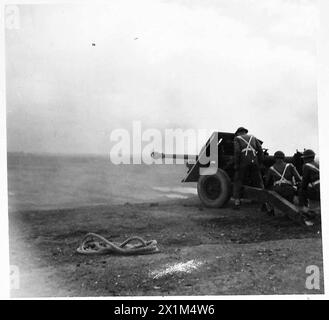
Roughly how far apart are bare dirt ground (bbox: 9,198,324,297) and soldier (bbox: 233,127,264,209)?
23 centimetres

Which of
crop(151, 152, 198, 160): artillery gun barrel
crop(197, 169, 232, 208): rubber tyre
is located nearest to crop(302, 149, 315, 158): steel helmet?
crop(197, 169, 232, 208): rubber tyre

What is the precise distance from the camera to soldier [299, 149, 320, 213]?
4.15 m

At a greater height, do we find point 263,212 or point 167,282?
point 263,212

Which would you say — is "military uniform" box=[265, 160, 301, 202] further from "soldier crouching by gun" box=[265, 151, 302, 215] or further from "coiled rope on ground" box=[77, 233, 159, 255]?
"coiled rope on ground" box=[77, 233, 159, 255]

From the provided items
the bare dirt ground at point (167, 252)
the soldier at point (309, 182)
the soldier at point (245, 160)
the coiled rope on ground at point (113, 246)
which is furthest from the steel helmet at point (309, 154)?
the coiled rope on ground at point (113, 246)

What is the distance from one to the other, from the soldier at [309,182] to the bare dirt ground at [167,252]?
0.79 ft

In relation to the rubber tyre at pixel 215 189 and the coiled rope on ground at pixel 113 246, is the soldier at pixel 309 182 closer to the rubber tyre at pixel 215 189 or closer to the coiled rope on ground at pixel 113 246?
the rubber tyre at pixel 215 189

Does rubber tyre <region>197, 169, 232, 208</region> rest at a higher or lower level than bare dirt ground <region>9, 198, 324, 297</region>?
higher

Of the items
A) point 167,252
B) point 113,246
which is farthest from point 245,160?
point 113,246

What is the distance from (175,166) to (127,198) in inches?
22.1

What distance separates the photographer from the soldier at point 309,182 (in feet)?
13.6

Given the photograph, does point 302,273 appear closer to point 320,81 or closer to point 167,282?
point 167,282

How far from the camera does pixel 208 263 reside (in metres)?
4.03

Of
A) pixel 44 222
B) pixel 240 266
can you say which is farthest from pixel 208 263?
pixel 44 222
